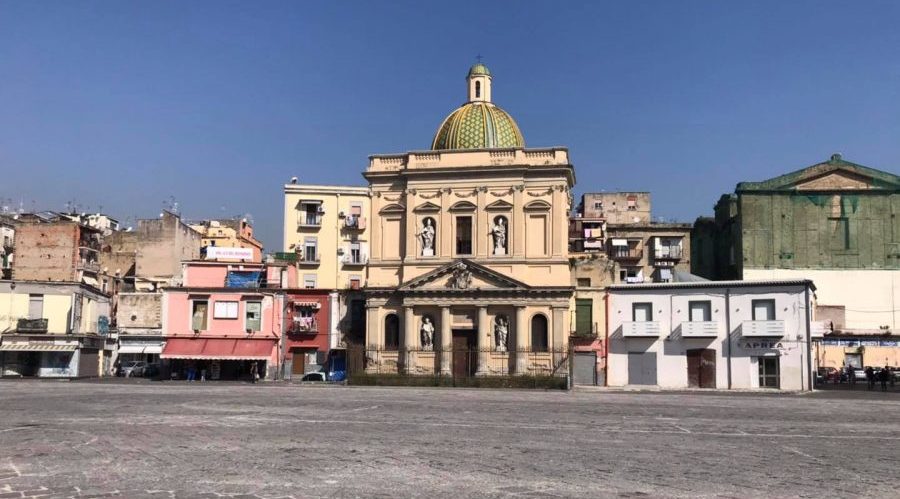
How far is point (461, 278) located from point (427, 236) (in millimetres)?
4746

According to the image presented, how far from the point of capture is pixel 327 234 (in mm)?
65688

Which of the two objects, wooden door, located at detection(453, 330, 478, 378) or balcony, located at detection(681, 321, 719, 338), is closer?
balcony, located at detection(681, 321, 719, 338)

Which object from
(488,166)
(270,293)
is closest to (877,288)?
(488,166)

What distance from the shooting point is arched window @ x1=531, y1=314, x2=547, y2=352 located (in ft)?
191

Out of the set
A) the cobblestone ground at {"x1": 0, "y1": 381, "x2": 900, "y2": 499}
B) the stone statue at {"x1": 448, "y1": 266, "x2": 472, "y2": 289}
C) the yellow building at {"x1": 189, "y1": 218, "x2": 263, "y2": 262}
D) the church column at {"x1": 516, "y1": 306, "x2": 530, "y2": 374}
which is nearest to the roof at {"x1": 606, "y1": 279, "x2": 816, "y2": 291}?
the church column at {"x1": 516, "y1": 306, "x2": 530, "y2": 374}

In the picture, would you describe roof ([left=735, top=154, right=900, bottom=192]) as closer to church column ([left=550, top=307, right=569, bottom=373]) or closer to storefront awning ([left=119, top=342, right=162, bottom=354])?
church column ([left=550, top=307, right=569, bottom=373])

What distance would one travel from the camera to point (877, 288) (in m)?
69.2

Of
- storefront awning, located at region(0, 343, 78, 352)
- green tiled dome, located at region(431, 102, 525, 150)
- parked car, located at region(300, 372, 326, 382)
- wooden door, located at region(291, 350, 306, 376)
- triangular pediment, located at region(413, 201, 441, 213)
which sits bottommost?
parked car, located at region(300, 372, 326, 382)

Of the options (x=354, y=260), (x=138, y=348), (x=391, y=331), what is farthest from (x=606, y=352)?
(x=138, y=348)

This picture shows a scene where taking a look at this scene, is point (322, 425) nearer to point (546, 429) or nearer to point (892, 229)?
point (546, 429)

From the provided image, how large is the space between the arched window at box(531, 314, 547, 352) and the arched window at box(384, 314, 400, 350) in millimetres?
9720

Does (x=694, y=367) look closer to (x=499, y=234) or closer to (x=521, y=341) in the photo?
(x=521, y=341)

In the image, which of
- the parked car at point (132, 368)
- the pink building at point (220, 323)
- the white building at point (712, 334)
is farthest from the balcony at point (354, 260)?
the white building at point (712, 334)

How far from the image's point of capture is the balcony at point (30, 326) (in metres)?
60.8
